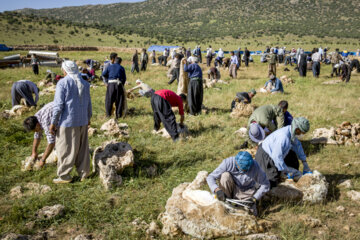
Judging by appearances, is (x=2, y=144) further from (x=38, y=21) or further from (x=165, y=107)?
(x=38, y=21)

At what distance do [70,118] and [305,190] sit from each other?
138 inches

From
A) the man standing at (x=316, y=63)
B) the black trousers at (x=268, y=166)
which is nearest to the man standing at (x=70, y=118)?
the black trousers at (x=268, y=166)

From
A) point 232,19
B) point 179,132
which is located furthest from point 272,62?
point 232,19

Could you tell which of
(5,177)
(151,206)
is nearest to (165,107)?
(151,206)

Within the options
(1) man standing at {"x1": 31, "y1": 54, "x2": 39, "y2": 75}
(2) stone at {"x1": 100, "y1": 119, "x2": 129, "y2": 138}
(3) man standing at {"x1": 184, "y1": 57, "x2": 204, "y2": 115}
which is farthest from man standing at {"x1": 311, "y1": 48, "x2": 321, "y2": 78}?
(1) man standing at {"x1": 31, "y1": 54, "x2": 39, "y2": 75}

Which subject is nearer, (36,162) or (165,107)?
(36,162)

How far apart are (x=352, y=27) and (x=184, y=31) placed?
33553mm

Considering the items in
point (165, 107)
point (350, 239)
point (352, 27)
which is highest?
point (352, 27)

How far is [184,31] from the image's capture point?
200 ft

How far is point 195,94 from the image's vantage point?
7734 mm

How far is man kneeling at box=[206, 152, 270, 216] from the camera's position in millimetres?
3404

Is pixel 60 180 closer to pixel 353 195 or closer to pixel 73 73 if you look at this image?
pixel 73 73

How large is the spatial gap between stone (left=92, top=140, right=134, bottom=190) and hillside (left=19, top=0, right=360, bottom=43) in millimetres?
43540

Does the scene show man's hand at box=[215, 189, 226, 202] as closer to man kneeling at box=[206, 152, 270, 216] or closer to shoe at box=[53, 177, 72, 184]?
man kneeling at box=[206, 152, 270, 216]
